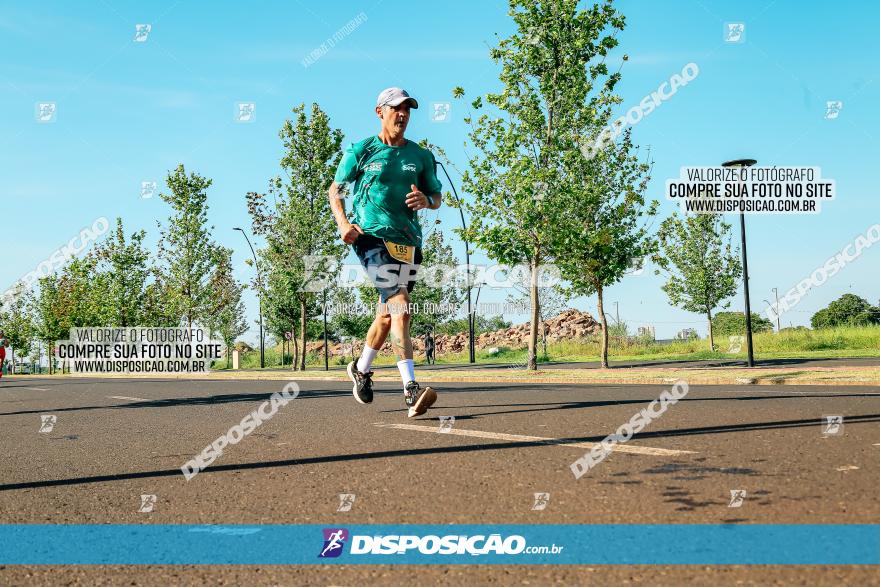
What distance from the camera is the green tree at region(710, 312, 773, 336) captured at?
A: 178 ft

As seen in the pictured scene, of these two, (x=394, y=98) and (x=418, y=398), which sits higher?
(x=394, y=98)

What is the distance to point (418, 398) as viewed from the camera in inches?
244

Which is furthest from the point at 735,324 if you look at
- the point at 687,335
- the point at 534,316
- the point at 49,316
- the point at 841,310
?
the point at 49,316

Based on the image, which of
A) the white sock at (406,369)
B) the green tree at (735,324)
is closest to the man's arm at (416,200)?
the white sock at (406,369)

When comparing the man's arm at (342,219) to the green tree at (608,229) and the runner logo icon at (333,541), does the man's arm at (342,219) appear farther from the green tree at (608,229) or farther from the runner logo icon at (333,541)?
the green tree at (608,229)

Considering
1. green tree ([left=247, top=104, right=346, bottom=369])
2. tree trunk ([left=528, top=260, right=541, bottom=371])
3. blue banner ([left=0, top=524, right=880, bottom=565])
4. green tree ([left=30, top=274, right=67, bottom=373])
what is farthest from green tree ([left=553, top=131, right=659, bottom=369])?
green tree ([left=30, top=274, right=67, bottom=373])

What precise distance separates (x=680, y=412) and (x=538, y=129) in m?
17.5

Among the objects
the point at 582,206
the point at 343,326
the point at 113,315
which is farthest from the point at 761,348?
the point at 113,315

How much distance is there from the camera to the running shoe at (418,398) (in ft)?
20.2

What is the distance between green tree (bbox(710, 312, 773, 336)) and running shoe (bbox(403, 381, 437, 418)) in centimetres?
5084

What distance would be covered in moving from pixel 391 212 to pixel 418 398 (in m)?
1.59

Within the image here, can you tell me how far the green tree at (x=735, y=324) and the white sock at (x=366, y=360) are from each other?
166 ft

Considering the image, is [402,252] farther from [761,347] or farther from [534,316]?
[761,347]

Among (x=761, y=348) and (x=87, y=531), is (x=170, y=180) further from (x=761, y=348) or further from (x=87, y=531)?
(x=87, y=531)
